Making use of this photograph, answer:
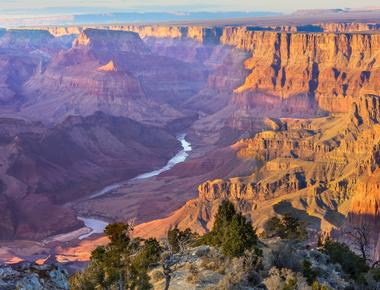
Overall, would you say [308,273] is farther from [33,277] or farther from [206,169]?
[206,169]

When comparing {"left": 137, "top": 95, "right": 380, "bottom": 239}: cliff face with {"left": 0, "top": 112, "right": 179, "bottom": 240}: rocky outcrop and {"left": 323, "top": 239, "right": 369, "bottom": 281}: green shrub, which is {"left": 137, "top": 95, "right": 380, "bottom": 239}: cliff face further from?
{"left": 323, "top": 239, "right": 369, "bottom": 281}: green shrub

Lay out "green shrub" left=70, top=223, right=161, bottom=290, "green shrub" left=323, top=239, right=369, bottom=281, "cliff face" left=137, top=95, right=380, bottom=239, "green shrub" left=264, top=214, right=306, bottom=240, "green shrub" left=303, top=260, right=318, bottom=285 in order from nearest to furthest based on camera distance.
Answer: "green shrub" left=70, top=223, right=161, bottom=290, "green shrub" left=303, top=260, right=318, bottom=285, "green shrub" left=323, top=239, right=369, bottom=281, "green shrub" left=264, top=214, right=306, bottom=240, "cliff face" left=137, top=95, right=380, bottom=239

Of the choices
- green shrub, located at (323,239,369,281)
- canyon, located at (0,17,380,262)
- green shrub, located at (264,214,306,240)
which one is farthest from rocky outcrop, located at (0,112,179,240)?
green shrub, located at (323,239,369,281)

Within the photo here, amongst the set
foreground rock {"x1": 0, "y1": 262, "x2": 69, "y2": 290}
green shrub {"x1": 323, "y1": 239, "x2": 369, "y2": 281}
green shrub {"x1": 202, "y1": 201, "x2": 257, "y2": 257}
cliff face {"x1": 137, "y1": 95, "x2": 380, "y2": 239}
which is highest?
foreground rock {"x1": 0, "y1": 262, "x2": 69, "y2": 290}

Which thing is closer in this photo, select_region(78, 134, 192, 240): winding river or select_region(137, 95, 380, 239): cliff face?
select_region(137, 95, 380, 239): cliff face

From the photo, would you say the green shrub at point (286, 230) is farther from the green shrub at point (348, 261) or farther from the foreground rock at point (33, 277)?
the foreground rock at point (33, 277)

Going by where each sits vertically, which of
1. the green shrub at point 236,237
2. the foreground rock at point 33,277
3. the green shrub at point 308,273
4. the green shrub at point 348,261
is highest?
the foreground rock at point 33,277

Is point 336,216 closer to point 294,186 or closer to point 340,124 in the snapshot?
point 294,186

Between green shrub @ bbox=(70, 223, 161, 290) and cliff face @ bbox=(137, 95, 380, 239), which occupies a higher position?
green shrub @ bbox=(70, 223, 161, 290)

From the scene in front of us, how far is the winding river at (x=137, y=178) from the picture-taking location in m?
108

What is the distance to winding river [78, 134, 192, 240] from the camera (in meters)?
108

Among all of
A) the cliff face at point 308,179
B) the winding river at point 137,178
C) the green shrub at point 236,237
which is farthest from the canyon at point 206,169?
the green shrub at point 236,237

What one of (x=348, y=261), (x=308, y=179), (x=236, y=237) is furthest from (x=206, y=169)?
(x=236, y=237)

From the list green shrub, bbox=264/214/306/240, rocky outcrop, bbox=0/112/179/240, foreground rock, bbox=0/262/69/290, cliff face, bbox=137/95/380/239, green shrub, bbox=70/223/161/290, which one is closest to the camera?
foreground rock, bbox=0/262/69/290
